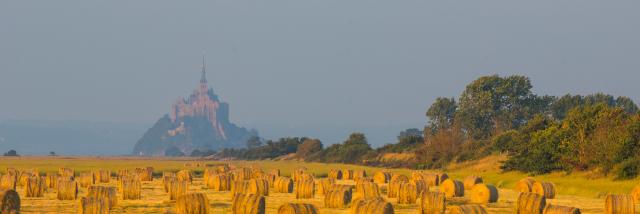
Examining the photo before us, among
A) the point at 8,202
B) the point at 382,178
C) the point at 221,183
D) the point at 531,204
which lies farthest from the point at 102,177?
the point at 531,204

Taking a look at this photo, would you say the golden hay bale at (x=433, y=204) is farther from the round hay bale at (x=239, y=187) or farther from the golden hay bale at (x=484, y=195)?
the round hay bale at (x=239, y=187)

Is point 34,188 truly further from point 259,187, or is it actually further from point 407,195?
point 407,195

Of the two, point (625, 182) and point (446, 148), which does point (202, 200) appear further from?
point (446, 148)

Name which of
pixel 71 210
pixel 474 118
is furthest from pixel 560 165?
pixel 474 118

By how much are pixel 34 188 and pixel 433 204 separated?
18.2 metres

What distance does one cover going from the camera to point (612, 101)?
496 feet

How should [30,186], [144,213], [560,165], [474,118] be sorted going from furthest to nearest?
[474,118], [560,165], [30,186], [144,213]

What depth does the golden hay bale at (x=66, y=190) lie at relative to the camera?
40719 mm

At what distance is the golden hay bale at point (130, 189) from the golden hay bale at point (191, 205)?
39.6 ft

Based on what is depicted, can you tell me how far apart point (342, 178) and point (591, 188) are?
2529 centimetres

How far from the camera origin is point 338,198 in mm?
37000

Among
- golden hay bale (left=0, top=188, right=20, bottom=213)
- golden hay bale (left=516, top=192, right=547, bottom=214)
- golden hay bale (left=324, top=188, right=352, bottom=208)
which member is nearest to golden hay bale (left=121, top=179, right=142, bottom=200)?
golden hay bale (left=324, top=188, right=352, bottom=208)

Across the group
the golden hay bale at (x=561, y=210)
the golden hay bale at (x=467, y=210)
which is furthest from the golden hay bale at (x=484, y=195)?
the golden hay bale at (x=467, y=210)

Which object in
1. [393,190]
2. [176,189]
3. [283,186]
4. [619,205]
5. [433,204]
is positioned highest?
[283,186]
